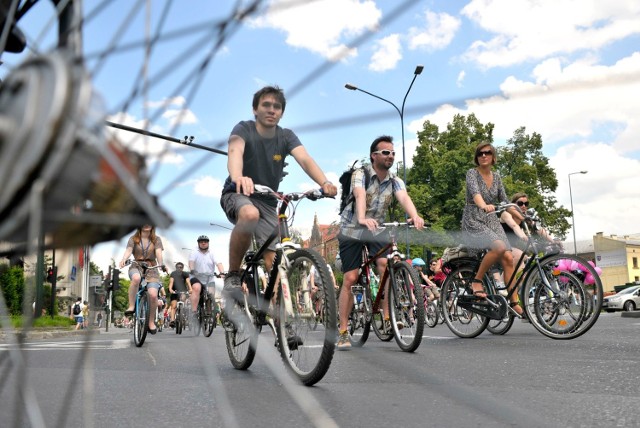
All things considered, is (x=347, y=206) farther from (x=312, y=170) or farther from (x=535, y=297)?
(x=312, y=170)

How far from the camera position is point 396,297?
5.60m

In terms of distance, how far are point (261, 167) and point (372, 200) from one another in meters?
2.08

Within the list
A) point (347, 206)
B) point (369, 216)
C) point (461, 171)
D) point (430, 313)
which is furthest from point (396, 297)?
point (461, 171)

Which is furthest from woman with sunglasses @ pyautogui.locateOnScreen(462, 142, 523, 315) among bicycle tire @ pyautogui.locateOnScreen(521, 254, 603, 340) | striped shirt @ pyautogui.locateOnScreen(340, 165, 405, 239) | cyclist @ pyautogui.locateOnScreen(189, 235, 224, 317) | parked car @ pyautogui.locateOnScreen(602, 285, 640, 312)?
parked car @ pyautogui.locateOnScreen(602, 285, 640, 312)

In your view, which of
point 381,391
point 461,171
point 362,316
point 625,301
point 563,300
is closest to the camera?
point 381,391

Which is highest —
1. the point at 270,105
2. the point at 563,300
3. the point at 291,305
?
the point at 270,105

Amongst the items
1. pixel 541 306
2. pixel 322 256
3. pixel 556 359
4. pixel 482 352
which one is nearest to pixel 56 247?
pixel 322 256

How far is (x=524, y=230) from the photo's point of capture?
658cm

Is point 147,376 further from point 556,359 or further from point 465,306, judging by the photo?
point 465,306

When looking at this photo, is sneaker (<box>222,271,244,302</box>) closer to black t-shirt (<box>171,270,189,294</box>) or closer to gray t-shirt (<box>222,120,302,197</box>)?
gray t-shirt (<box>222,120,302,197</box>)

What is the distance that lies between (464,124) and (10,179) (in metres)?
42.0

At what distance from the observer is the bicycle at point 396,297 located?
203 inches

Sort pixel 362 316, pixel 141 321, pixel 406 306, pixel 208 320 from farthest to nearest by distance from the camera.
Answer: pixel 208 320
pixel 141 321
pixel 362 316
pixel 406 306

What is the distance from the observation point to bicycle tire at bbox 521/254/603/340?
5.56m
